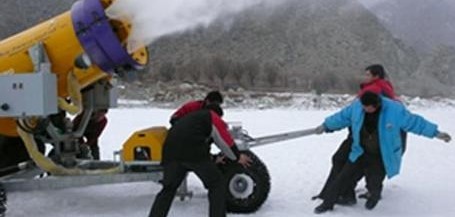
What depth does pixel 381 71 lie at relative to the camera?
8.14 m

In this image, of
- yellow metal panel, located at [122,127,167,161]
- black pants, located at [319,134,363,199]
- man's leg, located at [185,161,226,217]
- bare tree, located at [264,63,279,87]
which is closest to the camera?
man's leg, located at [185,161,226,217]

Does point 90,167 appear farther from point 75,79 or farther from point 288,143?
point 288,143

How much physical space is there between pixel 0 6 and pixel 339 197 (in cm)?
7339

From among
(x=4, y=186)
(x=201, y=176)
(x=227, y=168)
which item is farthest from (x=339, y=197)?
(x=4, y=186)

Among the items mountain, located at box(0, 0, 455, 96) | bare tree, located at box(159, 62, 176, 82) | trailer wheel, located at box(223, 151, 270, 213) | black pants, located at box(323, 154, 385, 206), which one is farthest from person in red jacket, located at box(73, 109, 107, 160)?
bare tree, located at box(159, 62, 176, 82)

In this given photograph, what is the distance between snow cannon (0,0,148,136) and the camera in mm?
7207

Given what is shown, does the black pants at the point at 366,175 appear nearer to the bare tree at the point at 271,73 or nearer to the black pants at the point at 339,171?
the black pants at the point at 339,171

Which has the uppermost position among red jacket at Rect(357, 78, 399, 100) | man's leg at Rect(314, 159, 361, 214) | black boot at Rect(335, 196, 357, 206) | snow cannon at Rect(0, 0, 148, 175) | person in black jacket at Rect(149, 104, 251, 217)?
snow cannon at Rect(0, 0, 148, 175)

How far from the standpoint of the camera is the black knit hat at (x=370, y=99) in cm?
750

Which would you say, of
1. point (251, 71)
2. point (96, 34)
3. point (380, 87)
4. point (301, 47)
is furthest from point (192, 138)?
point (301, 47)

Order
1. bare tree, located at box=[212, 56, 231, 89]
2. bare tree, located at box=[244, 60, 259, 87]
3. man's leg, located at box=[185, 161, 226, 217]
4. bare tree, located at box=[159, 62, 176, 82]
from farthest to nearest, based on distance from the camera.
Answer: bare tree, located at box=[212, 56, 231, 89]
bare tree, located at box=[244, 60, 259, 87]
bare tree, located at box=[159, 62, 176, 82]
man's leg, located at box=[185, 161, 226, 217]

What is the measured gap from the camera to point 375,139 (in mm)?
7676

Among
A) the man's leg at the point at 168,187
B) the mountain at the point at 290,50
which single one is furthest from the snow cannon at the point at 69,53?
the mountain at the point at 290,50

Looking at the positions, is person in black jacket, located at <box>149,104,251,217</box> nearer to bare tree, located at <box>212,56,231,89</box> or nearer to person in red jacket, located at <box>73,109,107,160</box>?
person in red jacket, located at <box>73,109,107,160</box>
